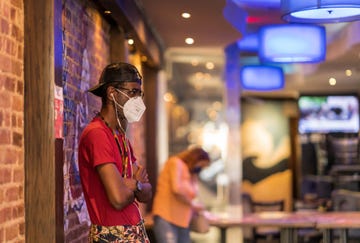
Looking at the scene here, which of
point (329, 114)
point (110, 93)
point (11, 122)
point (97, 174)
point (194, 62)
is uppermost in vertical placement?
point (194, 62)

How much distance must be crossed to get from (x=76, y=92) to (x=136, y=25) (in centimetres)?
189

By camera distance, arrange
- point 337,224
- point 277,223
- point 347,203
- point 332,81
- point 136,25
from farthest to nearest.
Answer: point 332,81, point 347,203, point 277,223, point 337,224, point 136,25

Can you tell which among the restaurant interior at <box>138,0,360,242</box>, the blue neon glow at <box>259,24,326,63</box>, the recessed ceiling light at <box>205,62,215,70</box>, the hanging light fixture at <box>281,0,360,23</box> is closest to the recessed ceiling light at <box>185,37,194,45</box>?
→ the restaurant interior at <box>138,0,360,242</box>

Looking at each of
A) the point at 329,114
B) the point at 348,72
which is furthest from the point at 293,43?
the point at 329,114

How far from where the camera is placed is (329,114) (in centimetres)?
1812

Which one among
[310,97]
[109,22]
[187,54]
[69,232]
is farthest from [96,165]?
[310,97]

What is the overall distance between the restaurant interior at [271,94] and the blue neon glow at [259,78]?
2 cm

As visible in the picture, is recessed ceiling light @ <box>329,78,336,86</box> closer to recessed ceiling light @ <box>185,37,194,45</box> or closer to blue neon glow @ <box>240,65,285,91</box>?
blue neon glow @ <box>240,65,285,91</box>

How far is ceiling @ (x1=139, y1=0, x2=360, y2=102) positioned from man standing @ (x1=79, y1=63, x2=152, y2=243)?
331 centimetres

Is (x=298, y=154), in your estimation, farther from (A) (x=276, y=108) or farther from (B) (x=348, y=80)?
Result: (B) (x=348, y=80)

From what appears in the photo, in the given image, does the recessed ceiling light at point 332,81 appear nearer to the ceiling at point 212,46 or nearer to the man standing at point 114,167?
the ceiling at point 212,46

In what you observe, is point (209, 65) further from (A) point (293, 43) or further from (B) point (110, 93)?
(B) point (110, 93)

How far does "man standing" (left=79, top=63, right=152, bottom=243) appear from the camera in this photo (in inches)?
154

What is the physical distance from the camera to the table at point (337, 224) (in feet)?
26.2
